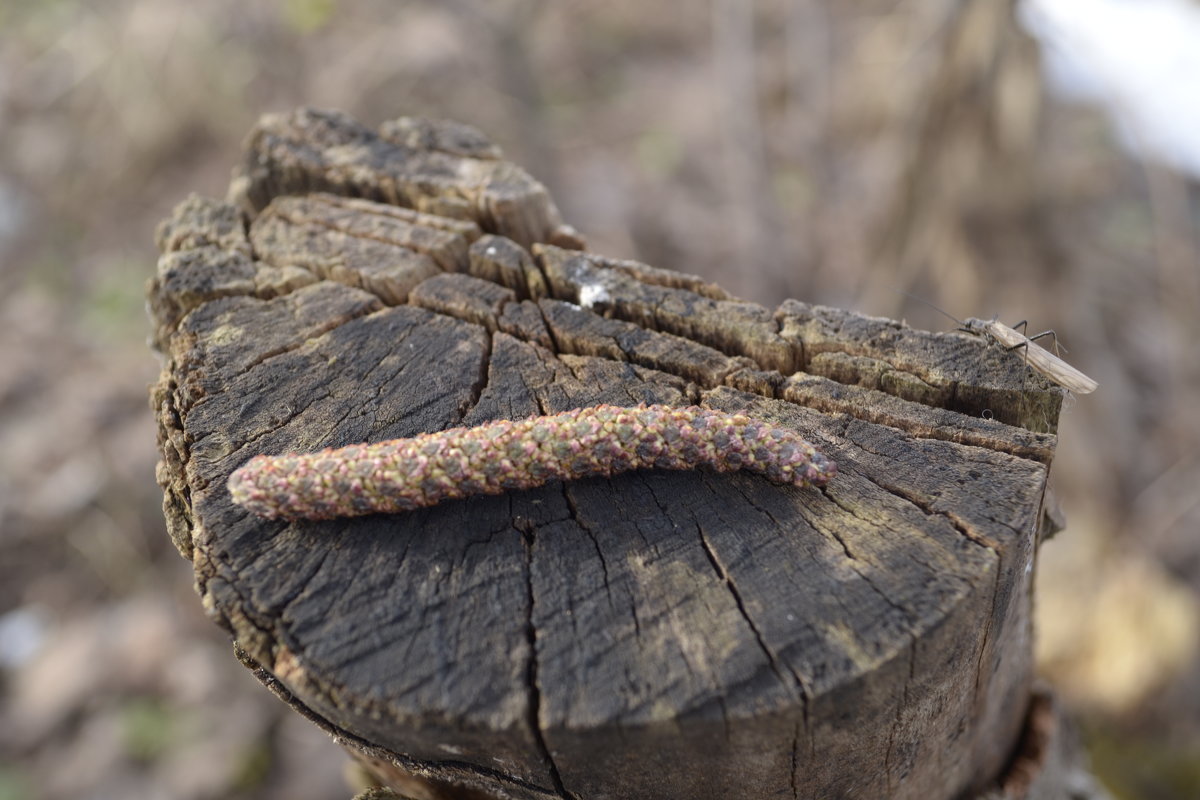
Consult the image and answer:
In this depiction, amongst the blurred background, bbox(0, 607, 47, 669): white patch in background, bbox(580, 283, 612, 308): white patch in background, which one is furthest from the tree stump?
bbox(0, 607, 47, 669): white patch in background

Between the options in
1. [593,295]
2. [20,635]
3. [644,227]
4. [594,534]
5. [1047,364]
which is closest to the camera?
[594,534]

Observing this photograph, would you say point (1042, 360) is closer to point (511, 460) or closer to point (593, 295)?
point (593, 295)

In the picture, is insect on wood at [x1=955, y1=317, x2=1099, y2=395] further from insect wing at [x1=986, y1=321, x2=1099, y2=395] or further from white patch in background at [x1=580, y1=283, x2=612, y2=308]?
white patch in background at [x1=580, y1=283, x2=612, y2=308]

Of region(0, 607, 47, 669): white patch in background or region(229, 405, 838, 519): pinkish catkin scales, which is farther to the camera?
region(0, 607, 47, 669): white patch in background

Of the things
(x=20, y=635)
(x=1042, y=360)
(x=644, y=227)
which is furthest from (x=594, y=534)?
(x=644, y=227)

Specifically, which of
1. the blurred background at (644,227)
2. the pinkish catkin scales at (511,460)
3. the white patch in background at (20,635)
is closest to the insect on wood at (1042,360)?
the pinkish catkin scales at (511,460)

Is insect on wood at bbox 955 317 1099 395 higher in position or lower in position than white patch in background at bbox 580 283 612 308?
lower
